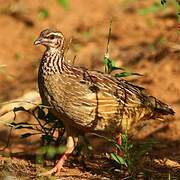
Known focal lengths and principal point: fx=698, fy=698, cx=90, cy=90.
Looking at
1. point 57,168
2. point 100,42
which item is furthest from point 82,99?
point 100,42

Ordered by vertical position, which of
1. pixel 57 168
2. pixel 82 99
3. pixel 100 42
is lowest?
pixel 57 168

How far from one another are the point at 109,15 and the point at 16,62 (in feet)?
6.29

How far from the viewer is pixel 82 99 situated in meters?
6.63

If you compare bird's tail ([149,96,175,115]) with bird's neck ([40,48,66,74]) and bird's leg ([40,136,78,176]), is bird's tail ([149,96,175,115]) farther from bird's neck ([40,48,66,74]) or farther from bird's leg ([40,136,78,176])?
bird's neck ([40,48,66,74])

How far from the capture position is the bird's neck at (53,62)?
6773mm

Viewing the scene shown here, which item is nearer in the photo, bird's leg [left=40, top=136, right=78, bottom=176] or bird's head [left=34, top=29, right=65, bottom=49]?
bird's leg [left=40, top=136, right=78, bottom=176]

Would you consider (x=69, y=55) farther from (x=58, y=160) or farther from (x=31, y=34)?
(x=58, y=160)

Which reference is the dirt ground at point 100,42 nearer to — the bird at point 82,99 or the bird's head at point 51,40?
the bird at point 82,99

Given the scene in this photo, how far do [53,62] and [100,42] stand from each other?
5.11 meters

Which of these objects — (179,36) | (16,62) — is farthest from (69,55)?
(179,36)

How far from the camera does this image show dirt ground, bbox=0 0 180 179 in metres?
9.88

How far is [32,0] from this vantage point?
13.3 metres

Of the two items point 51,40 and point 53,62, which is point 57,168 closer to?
point 53,62

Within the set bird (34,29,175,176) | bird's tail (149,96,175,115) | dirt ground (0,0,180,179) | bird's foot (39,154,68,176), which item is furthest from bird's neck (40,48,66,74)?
dirt ground (0,0,180,179)
